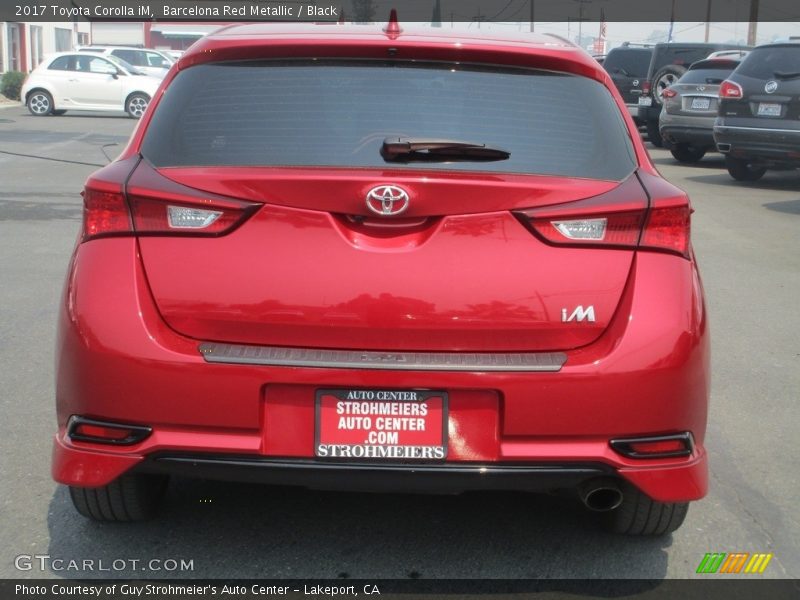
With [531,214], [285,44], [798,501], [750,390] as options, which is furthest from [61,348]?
[750,390]

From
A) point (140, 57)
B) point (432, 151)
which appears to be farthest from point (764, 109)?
point (140, 57)

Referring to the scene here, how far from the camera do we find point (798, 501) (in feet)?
14.4

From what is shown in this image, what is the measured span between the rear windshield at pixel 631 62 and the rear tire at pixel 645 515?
23385mm

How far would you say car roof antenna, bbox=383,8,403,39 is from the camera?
3784 millimetres

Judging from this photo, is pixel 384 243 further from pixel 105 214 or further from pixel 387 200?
pixel 105 214

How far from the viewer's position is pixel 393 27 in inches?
153

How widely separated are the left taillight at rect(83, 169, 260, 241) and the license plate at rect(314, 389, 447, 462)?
1.84 feet

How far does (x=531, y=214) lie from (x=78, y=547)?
1.81 m

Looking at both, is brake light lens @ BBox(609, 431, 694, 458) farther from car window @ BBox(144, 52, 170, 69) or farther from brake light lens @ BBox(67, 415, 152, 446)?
car window @ BBox(144, 52, 170, 69)

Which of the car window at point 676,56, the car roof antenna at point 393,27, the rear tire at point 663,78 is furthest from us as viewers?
the car window at point 676,56

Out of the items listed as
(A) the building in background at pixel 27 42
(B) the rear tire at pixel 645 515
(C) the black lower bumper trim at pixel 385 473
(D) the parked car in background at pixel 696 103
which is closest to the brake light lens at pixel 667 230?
(C) the black lower bumper trim at pixel 385 473

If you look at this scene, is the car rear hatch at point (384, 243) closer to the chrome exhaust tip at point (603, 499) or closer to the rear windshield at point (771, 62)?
the chrome exhaust tip at point (603, 499)

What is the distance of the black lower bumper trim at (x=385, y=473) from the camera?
10.6 ft

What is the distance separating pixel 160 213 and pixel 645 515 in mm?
1812
